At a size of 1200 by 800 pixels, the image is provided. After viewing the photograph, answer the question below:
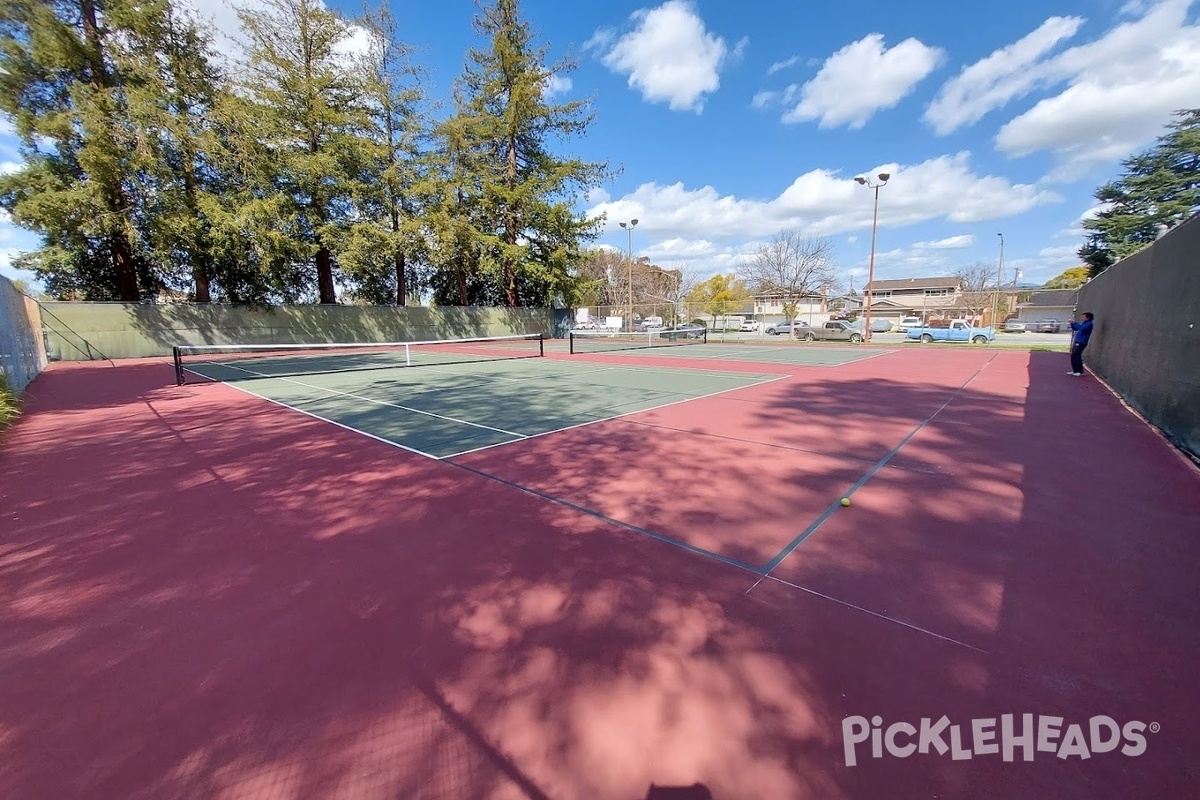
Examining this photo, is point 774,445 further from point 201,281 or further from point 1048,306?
point 1048,306

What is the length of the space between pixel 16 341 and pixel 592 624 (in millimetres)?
16474

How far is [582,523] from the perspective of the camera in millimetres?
4160

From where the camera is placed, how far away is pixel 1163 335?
7.52 m

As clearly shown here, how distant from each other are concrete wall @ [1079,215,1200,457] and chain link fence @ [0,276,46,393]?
751 inches

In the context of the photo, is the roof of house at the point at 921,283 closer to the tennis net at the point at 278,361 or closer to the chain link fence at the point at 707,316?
the chain link fence at the point at 707,316

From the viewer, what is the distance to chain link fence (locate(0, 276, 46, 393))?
395 inches

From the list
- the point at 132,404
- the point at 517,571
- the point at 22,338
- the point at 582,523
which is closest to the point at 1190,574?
the point at 582,523

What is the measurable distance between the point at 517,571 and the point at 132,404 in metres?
11.3

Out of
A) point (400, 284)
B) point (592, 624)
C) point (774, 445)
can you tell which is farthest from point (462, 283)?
point (592, 624)

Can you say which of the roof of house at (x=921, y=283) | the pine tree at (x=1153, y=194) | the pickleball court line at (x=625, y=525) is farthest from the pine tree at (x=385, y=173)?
the roof of house at (x=921, y=283)

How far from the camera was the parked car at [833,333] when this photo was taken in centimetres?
3266

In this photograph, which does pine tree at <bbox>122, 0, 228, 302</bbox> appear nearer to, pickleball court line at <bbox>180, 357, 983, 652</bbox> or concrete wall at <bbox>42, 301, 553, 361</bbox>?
concrete wall at <bbox>42, 301, 553, 361</bbox>

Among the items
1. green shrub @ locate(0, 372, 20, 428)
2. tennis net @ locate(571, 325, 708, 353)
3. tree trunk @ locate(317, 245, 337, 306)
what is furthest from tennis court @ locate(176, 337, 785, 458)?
tennis net @ locate(571, 325, 708, 353)

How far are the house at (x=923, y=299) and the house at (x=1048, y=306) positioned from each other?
18.2ft
